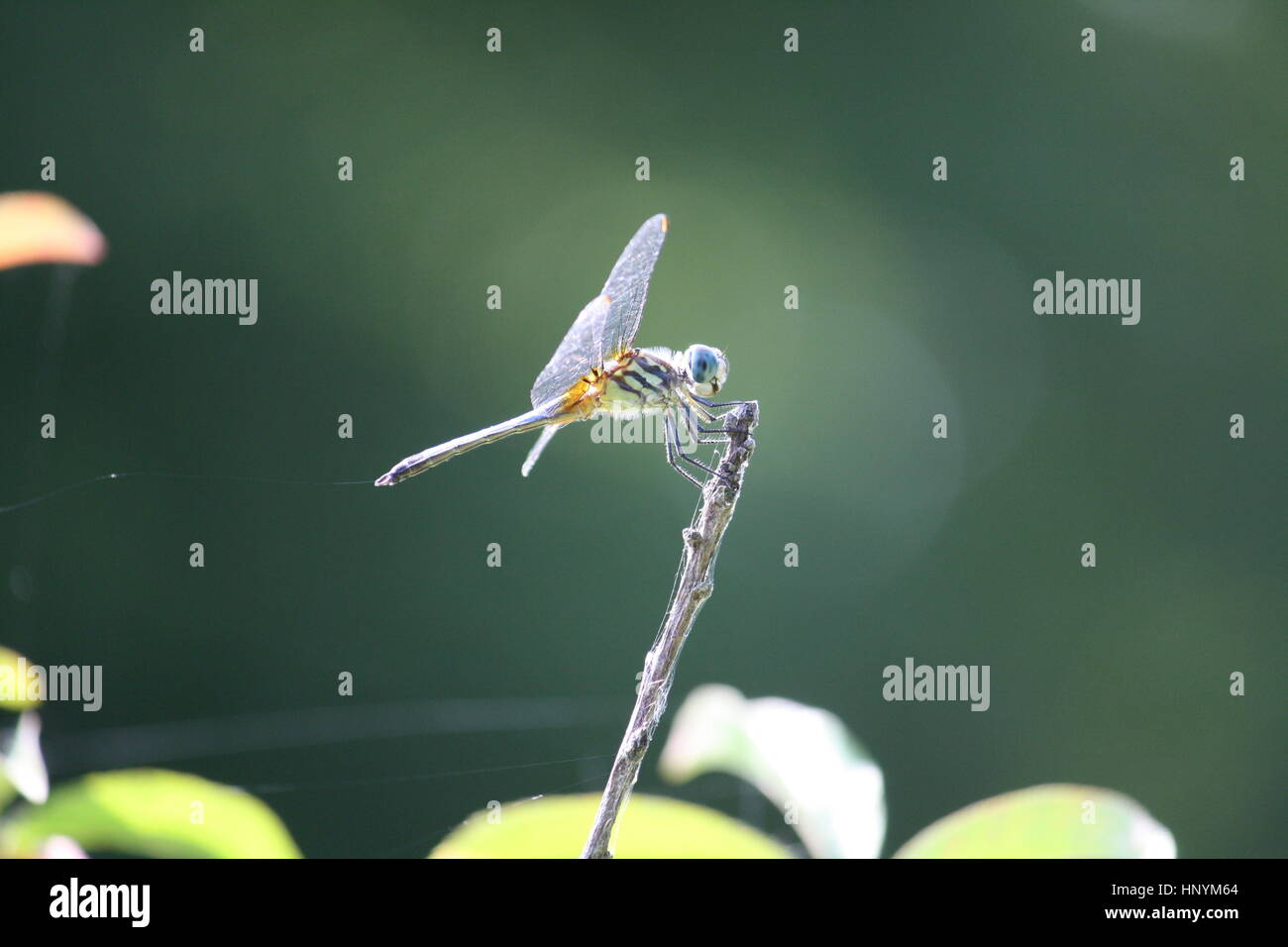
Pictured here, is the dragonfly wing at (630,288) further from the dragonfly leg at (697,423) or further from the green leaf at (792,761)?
the green leaf at (792,761)

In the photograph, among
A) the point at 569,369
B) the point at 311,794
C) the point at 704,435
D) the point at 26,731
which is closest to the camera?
the point at 26,731

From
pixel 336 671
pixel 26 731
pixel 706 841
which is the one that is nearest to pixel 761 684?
pixel 336 671

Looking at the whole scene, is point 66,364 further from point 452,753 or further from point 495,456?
point 452,753

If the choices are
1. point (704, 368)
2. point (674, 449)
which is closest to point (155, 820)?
point (674, 449)

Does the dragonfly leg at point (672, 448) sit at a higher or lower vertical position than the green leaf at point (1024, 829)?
higher

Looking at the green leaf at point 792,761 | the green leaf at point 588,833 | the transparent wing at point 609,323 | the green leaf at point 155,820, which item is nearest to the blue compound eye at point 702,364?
the transparent wing at point 609,323

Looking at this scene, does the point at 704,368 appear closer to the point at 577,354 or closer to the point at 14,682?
the point at 577,354
